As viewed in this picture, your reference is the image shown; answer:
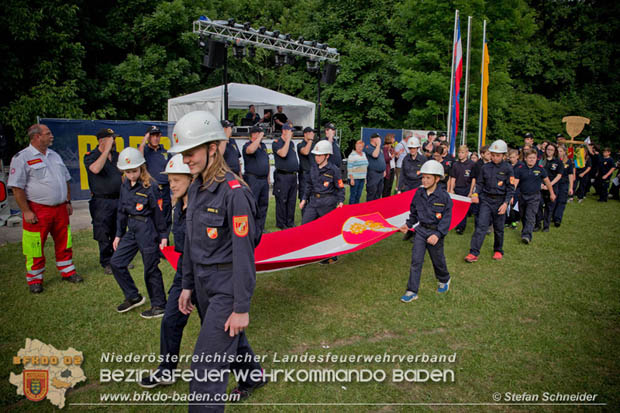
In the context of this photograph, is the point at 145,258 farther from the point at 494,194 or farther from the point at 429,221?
the point at 494,194

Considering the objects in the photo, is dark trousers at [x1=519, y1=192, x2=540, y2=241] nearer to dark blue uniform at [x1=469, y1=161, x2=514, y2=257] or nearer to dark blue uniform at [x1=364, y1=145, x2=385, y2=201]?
dark blue uniform at [x1=469, y1=161, x2=514, y2=257]

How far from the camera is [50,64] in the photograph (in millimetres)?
16766

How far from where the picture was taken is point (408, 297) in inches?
224

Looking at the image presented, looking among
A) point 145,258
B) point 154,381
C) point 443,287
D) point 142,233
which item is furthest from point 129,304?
point 443,287

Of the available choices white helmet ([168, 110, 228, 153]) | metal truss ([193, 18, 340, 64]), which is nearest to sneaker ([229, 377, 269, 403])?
white helmet ([168, 110, 228, 153])

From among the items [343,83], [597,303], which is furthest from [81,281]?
Answer: [343,83]

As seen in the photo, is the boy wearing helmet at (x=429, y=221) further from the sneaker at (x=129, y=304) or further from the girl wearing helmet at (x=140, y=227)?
the sneaker at (x=129, y=304)

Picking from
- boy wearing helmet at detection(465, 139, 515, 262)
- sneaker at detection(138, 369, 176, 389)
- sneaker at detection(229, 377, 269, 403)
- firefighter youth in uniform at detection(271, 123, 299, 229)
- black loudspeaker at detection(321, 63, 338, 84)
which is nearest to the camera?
sneaker at detection(229, 377, 269, 403)

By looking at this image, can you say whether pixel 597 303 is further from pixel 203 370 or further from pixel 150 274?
pixel 150 274

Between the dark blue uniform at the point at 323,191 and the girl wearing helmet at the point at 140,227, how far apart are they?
9.23 ft

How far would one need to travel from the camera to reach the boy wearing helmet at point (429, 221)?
5.67 m

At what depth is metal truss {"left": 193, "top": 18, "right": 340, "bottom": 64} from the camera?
45.1 ft

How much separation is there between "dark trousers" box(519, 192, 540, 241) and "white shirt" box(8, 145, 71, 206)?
912 centimetres

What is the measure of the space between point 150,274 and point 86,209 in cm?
761
